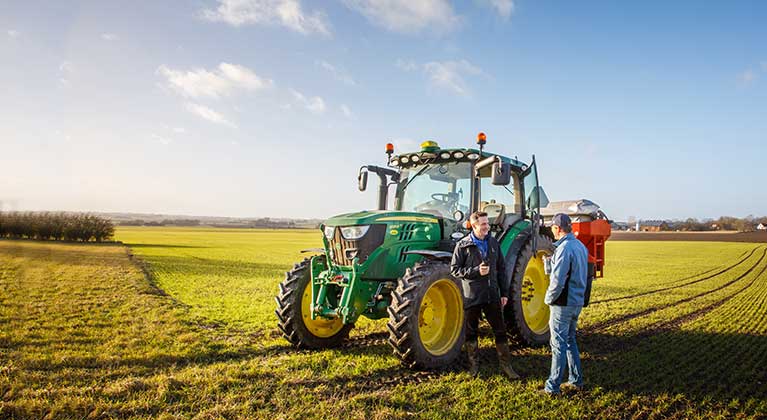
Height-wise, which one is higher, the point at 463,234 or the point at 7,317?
the point at 463,234

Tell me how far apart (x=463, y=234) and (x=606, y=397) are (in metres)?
2.61

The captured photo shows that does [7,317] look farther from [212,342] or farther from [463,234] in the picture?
[463,234]

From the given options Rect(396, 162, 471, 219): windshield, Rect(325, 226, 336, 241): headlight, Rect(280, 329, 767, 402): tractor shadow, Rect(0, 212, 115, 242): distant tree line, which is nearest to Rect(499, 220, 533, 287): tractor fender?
Rect(396, 162, 471, 219): windshield

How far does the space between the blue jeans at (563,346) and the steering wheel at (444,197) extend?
248 centimetres

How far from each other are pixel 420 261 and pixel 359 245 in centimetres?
81

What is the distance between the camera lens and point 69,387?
15.3 feet

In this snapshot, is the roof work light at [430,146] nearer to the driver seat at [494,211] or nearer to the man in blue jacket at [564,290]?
the driver seat at [494,211]

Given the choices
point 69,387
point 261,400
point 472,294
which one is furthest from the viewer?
point 472,294

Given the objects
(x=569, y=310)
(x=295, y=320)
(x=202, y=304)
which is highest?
(x=569, y=310)

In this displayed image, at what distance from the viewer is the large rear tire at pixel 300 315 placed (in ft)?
19.7

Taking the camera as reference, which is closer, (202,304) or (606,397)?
(606,397)

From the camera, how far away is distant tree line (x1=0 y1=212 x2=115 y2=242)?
149 feet

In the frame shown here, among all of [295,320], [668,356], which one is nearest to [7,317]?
[295,320]

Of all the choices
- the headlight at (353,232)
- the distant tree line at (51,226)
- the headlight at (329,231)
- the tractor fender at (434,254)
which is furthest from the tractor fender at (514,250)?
the distant tree line at (51,226)
